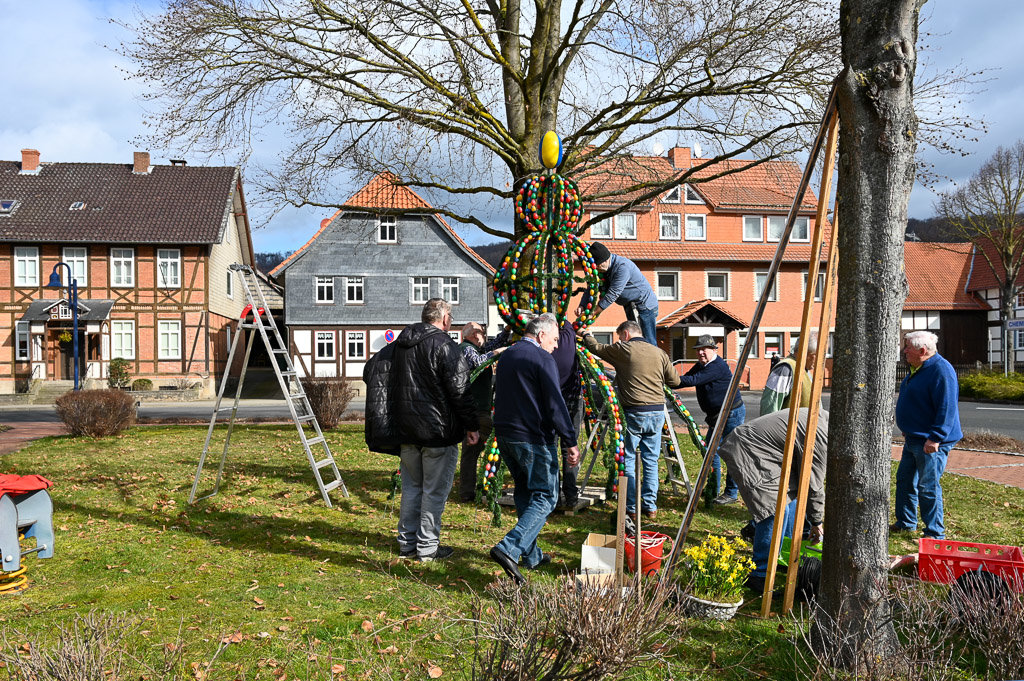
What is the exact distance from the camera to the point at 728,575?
14.4 ft

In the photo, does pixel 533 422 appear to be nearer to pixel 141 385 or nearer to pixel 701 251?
pixel 141 385

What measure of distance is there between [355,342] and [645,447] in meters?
27.8

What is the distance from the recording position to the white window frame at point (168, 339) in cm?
3161

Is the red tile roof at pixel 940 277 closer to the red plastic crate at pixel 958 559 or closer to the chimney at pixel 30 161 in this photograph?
the red plastic crate at pixel 958 559

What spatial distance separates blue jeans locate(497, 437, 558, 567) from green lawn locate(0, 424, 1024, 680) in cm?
38

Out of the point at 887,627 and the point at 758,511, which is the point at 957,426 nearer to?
the point at 758,511

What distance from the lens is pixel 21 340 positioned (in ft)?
102

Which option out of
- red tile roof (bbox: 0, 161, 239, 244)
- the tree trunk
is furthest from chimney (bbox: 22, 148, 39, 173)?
the tree trunk

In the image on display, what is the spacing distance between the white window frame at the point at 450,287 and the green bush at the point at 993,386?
20709mm

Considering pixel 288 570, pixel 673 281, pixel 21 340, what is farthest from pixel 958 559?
pixel 21 340

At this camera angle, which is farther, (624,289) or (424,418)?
(624,289)

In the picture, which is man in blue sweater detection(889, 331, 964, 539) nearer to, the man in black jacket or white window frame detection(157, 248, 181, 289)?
the man in black jacket

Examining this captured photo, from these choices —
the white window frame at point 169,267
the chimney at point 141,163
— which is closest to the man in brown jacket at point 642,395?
the white window frame at point 169,267

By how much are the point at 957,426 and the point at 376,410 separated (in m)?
4.94
